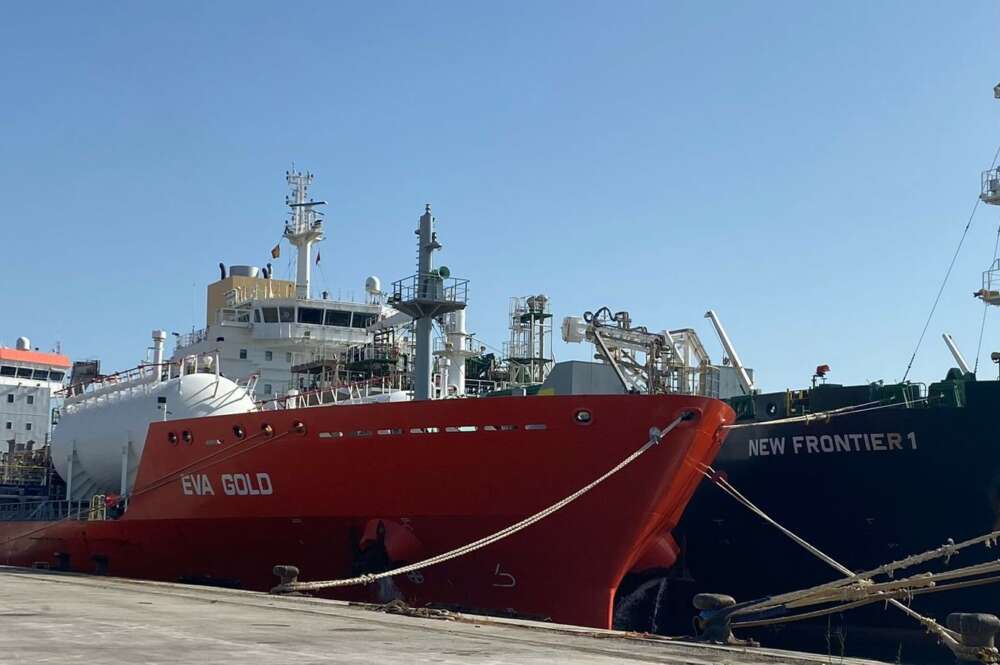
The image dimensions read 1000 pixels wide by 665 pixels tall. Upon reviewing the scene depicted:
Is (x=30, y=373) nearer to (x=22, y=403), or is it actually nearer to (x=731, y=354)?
(x=22, y=403)

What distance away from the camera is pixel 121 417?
23.3 m

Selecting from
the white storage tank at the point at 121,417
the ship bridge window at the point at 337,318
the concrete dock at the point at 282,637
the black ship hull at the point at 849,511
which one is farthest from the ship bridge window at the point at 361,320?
the concrete dock at the point at 282,637

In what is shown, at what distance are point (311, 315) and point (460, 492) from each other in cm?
1412

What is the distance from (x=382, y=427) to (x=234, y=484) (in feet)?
11.9

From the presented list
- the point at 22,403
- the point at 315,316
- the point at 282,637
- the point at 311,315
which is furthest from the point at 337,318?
the point at 282,637

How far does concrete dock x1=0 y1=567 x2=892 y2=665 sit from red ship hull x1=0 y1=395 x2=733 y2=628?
3726 mm

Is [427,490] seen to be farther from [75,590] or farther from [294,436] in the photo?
[75,590]

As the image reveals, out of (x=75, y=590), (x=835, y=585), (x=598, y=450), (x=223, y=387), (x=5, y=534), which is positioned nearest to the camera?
(x=835, y=585)

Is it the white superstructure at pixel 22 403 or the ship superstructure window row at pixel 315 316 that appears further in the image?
the white superstructure at pixel 22 403

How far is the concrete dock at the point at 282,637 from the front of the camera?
8.61 m

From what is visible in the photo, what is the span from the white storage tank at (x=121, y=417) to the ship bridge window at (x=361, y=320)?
7696mm

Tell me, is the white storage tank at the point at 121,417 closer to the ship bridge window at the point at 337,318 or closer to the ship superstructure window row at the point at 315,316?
the ship superstructure window row at the point at 315,316

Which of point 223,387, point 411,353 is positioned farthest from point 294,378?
point 223,387

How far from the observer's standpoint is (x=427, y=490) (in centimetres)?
1772
